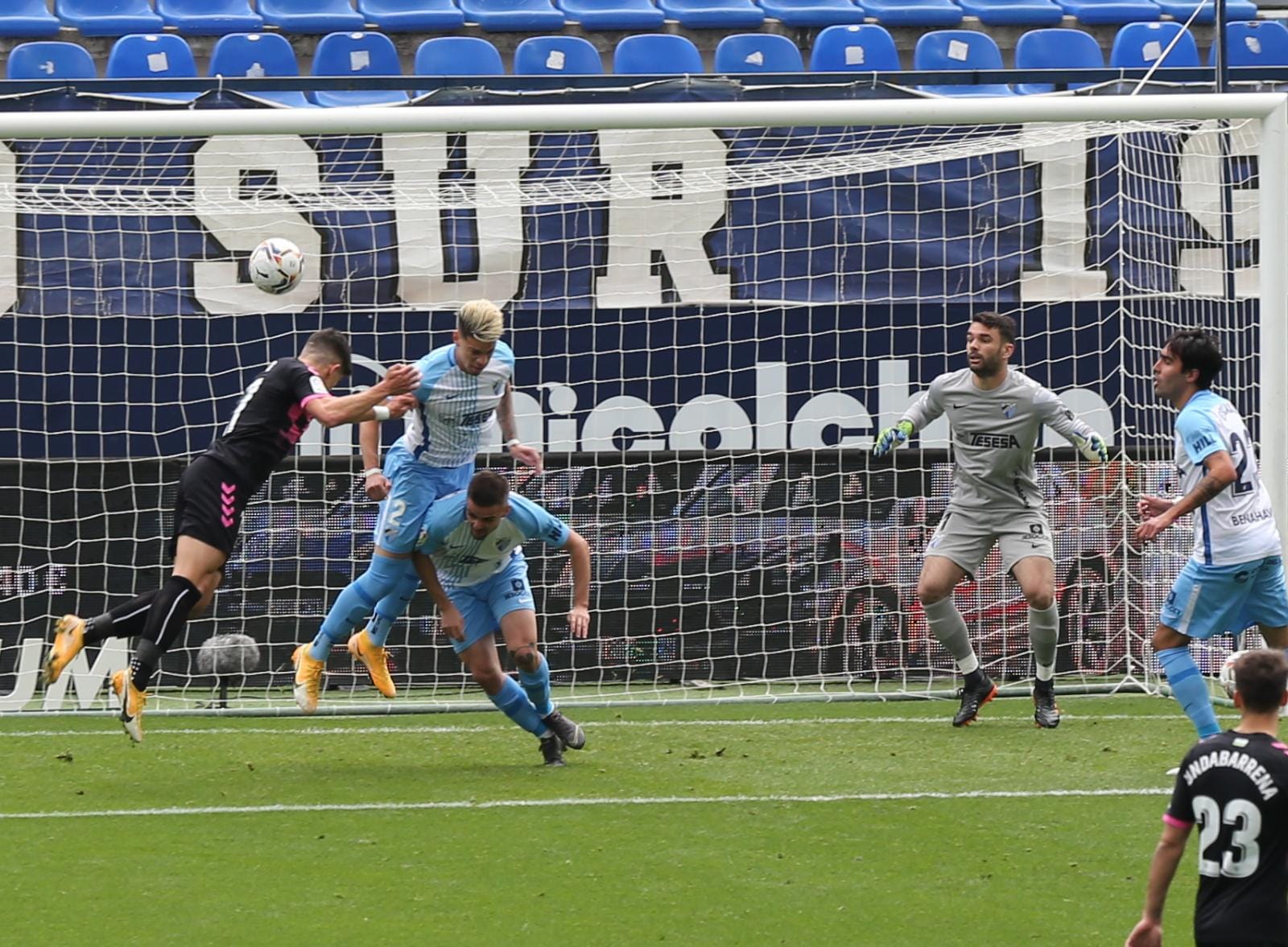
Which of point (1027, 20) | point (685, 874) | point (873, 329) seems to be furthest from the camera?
point (1027, 20)

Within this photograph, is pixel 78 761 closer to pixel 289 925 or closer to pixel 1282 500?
pixel 289 925

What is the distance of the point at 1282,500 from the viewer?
26.8ft

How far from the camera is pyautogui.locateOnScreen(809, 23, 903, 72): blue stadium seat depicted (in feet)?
45.9

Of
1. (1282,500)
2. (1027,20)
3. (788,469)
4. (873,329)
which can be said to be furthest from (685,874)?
(1027,20)

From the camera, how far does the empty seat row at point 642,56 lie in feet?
43.5

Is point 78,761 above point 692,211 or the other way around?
A: the other way around

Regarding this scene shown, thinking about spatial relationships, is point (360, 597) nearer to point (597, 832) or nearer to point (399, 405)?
point (399, 405)

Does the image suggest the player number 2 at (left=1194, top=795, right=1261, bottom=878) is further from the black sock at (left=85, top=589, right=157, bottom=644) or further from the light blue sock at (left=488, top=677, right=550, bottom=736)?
the black sock at (left=85, top=589, right=157, bottom=644)

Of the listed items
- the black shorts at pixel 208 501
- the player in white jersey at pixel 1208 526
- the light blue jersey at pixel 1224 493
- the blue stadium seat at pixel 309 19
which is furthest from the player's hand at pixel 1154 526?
the blue stadium seat at pixel 309 19

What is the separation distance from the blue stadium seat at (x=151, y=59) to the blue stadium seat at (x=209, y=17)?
2.05ft

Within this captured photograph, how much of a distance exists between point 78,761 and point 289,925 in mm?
3207

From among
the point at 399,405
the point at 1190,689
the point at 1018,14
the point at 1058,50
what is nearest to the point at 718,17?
the point at 1018,14

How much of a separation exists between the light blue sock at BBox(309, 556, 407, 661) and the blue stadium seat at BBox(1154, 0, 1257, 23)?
10.2m

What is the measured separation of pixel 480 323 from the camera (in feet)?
24.4
